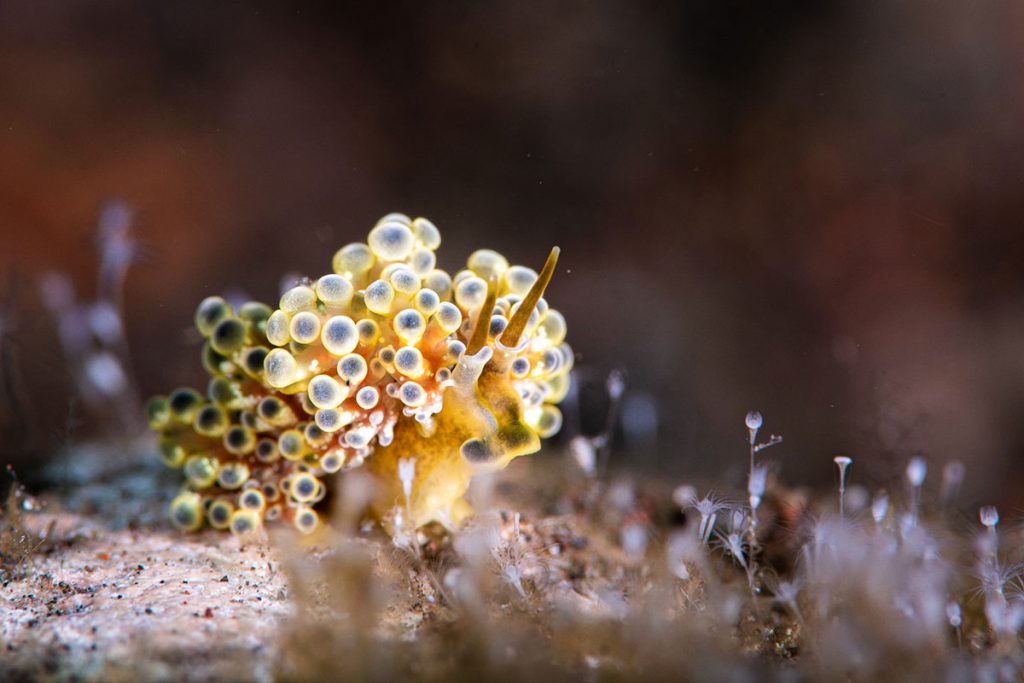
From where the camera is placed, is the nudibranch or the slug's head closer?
the slug's head

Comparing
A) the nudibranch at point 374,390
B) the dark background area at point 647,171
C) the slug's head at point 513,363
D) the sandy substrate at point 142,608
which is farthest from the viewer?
the dark background area at point 647,171

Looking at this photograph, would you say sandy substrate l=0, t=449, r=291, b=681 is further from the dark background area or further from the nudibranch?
the dark background area

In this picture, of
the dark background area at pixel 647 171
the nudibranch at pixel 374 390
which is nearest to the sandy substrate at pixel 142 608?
the nudibranch at pixel 374 390

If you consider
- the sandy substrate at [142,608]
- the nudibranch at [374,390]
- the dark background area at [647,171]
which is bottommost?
the sandy substrate at [142,608]

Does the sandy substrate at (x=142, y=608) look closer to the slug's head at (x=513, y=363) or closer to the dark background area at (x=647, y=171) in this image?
the slug's head at (x=513, y=363)

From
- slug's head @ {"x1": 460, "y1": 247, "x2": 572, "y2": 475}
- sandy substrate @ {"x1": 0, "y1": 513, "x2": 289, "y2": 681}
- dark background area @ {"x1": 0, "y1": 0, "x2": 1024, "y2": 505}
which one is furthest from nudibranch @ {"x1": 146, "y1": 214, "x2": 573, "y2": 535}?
dark background area @ {"x1": 0, "y1": 0, "x2": 1024, "y2": 505}

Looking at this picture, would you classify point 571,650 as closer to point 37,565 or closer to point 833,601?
point 833,601

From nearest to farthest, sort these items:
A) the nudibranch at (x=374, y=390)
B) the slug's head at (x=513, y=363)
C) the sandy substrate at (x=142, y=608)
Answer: the sandy substrate at (x=142, y=608), the slug's head at (x=513, y=363), the nudibranch at (x=374, y=390)

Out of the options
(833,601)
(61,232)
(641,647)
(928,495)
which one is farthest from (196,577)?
(61,232)
